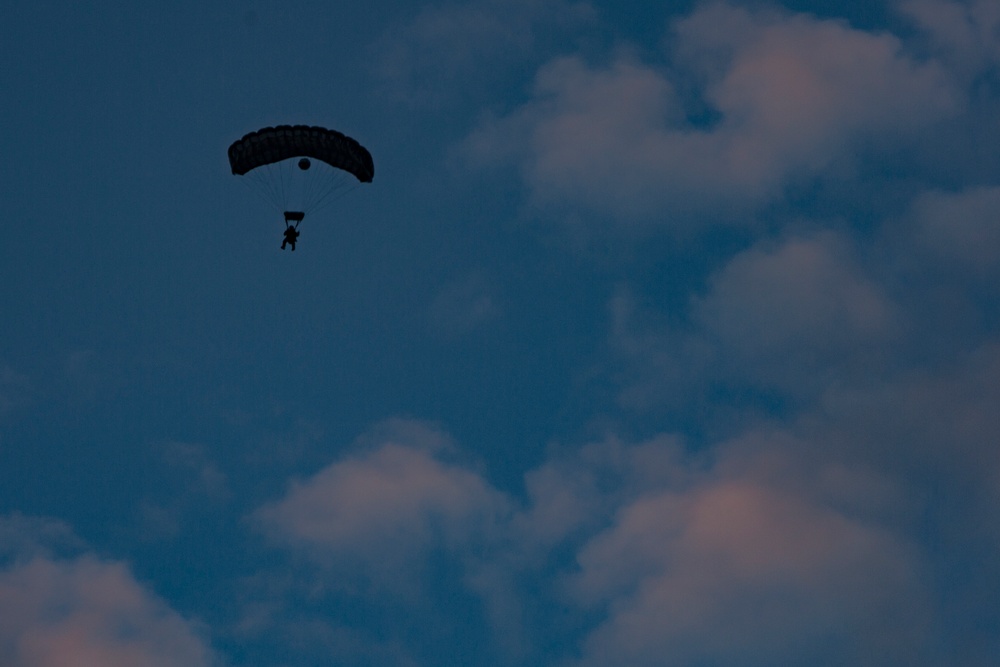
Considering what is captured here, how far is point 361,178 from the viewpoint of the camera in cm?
10188

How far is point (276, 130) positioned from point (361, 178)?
541cm

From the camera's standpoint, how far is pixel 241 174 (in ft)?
329

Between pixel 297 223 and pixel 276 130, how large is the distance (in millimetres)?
7930

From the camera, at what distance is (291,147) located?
99.7 m

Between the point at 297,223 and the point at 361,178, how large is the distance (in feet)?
19.6

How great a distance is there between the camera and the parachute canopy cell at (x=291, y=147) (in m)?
99.4

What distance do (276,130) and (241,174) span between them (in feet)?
10.1

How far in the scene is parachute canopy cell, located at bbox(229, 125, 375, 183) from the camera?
99.4m

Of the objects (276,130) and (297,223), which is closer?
(276,130)

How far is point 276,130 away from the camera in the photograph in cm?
9938

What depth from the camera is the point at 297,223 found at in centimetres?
10594
